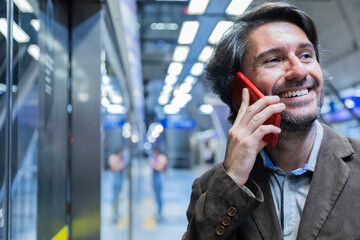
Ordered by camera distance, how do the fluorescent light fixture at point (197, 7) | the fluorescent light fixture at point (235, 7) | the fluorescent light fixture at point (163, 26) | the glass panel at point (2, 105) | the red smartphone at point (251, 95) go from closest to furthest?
the glass panel at point (2, 105), the red smartphone at point (251, 95), the fluorescent light fixture at point (235, 7), the fluorescent light fixture at point (197, 7), the fluorescent light fixture at point (163, 26)

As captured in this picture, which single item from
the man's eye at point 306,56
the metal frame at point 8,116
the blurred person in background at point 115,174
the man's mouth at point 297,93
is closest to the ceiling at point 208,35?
the blurred person in background at point 115,174

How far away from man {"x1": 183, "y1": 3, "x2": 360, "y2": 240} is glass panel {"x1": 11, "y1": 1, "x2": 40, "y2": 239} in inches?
26.6

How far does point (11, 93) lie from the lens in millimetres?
1211

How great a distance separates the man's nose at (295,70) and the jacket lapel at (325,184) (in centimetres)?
26

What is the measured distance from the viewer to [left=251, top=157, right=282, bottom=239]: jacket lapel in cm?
120

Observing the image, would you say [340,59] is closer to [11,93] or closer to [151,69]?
[151,69]

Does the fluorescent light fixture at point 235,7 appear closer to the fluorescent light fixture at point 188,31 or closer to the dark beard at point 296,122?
the fluorescent light fixture at point 188,31

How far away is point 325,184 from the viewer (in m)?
1.20

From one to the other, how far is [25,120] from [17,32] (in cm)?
36

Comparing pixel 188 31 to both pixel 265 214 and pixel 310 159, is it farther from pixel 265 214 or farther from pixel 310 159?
pixel 265 214

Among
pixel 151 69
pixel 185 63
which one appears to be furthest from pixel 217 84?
pixel 151 69

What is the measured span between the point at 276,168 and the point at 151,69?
1067 centimetres

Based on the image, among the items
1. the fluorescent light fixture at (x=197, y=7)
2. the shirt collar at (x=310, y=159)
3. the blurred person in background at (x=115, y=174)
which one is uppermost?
the fluorescent light fixture at (x=197, y=7)

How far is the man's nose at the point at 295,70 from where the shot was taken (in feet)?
4.23
